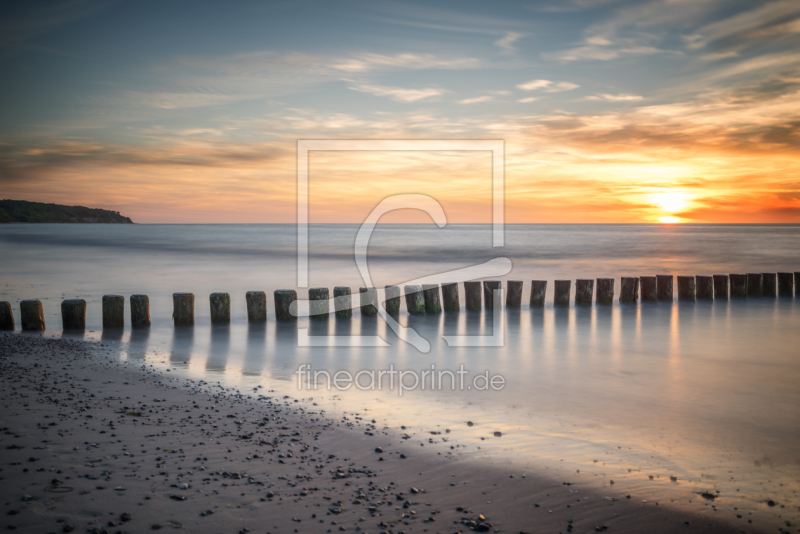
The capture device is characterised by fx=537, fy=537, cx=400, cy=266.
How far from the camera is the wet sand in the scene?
2.90 metres

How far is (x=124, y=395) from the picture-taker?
4961 millimetres

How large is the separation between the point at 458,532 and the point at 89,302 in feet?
42.0

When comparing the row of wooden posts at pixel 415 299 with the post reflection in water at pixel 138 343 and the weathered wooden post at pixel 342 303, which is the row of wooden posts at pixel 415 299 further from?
the post reflection in water at pixel 138 343

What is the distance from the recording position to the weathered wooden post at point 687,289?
13.0 meters

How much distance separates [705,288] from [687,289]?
575 millimetres

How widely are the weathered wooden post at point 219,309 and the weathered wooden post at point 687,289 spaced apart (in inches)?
411

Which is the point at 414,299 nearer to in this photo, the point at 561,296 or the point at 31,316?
the point at 561,296

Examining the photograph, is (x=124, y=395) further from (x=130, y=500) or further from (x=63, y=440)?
(x=130, y=500)

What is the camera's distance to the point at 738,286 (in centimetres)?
1348

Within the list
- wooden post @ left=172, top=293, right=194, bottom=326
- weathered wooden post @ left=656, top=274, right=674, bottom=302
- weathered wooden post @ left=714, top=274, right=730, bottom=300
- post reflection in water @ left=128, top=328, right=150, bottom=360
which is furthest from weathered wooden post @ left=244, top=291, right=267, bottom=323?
weathered wooden post @ left=714, top=274, right=730, bottom=300

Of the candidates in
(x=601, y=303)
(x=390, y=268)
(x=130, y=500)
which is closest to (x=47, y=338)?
(x=130, y=500)

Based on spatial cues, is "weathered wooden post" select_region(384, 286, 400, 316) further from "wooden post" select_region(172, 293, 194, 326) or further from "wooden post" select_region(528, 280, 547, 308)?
"wooden post" select_region(172, 293, 194, 326)

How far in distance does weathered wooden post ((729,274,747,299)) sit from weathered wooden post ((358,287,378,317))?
30.5 ft

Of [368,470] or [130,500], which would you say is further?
[368,470]
